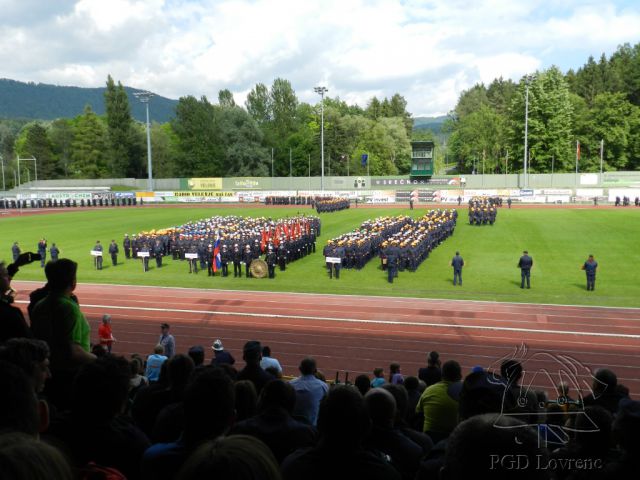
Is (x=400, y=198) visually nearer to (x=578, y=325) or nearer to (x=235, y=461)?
(x=578, y=325)

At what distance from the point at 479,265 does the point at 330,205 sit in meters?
27.8

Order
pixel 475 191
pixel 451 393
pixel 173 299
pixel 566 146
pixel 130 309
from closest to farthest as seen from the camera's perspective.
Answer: pixel 451 393 → pixel 130 309 → pixel 173 299 → pixel 475 191 → pixel 566 146

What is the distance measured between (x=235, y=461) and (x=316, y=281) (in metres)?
20.9

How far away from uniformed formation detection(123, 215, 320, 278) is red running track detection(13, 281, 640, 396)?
419 cm

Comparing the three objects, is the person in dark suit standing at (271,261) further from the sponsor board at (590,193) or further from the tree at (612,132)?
the tree at (612,132)

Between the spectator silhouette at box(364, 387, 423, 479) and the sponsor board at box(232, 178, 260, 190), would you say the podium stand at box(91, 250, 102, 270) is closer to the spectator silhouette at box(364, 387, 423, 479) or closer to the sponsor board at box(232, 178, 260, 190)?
the spectator silhouette at box(364, 387, 423, 479)

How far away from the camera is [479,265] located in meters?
25.0

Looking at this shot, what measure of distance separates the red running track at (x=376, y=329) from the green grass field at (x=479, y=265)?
1.75 meters

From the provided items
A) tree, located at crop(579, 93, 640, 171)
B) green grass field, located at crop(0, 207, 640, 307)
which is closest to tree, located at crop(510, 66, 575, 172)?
tree, located at crop(579, 93, 640, 171)

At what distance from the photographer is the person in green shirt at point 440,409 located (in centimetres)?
498

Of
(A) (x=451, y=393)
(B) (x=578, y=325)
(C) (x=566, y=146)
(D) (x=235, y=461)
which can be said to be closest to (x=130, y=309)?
(B) (x=578, y=325)

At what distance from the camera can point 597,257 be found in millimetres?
26078

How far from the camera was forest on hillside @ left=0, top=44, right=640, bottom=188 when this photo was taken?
79.7 meters

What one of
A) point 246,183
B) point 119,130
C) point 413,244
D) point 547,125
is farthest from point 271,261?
point 119,130
